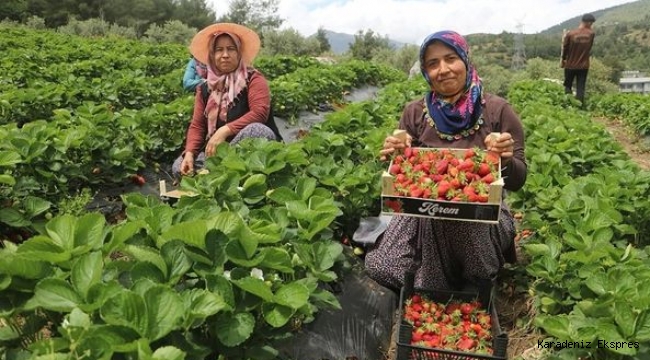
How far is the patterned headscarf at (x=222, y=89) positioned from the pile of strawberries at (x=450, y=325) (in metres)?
2.30

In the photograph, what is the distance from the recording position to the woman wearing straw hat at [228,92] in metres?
4.20

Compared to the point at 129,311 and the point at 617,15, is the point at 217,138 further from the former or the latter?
the point at 617,15

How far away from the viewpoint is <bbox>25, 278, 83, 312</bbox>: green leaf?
1.40 m

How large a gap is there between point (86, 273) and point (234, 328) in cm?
43

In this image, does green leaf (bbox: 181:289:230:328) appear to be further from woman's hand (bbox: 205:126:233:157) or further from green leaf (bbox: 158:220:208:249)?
woman's hand (bbox: 205:126:233:157)

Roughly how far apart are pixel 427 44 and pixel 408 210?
0.92 meters

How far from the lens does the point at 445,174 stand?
2.48m

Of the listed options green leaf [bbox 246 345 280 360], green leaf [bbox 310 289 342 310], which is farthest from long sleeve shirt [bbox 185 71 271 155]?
green leaf [bbox 246 345 280 360]

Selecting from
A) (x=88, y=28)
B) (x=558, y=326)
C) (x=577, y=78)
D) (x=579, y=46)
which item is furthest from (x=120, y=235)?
(x=88, y=28)

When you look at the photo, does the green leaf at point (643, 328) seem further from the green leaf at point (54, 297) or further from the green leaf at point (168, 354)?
the green leaf at point (54, 297)

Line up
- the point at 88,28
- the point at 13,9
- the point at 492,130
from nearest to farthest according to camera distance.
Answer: the point at 492,130, the point at 88,28, the point at 13,9

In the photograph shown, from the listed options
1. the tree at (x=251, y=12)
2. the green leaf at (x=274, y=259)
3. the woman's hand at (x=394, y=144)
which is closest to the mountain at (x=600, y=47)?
the tree at (x=251, y=12)

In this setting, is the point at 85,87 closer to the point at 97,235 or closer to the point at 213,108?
the point at 213,108

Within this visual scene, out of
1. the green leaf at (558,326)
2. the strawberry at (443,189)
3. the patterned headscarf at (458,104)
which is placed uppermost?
the patterned headscarf at (458,104)
